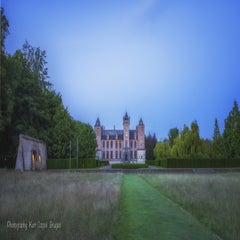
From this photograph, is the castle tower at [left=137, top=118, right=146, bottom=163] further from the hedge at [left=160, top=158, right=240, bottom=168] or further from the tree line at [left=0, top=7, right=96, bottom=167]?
the hedge at [left=160, top=158, right=240, bottom=168]

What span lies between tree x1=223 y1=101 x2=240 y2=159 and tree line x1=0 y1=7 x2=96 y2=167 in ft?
70.6

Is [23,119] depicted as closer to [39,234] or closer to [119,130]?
[39,234]

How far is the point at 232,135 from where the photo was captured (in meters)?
34.4

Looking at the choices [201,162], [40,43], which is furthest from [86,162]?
[40,43]

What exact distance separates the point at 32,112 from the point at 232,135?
1056 inches

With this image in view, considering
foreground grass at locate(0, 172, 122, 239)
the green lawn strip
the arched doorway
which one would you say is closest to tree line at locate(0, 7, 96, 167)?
the arched doorway

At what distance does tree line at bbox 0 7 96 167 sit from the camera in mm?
27587

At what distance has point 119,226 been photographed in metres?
5.93

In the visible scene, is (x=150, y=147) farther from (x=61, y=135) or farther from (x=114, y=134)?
(x=61, y=135)

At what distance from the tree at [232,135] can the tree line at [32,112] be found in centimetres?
2150

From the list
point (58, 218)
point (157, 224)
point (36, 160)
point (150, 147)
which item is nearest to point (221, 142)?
point (36, 160)

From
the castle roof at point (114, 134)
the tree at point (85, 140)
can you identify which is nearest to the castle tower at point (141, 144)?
the castle roof at point (114, 134)

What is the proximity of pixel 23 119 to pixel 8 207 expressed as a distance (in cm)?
2388

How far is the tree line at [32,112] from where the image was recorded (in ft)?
90.5
